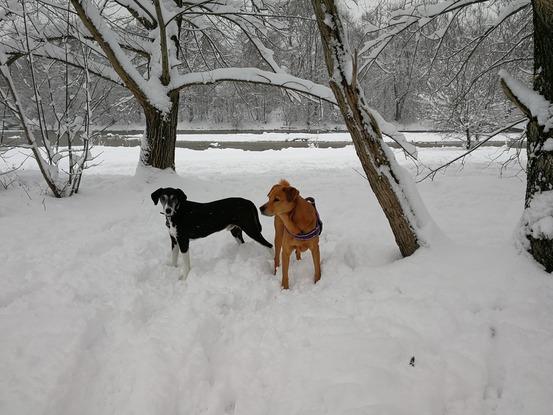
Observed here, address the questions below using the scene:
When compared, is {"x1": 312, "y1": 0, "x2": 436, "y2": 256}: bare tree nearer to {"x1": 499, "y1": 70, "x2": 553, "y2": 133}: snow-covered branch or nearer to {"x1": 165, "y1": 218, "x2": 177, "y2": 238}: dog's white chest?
{"x1": 499, "y1": 70, "x2": 553, "y2": 133}: snow-covered branch

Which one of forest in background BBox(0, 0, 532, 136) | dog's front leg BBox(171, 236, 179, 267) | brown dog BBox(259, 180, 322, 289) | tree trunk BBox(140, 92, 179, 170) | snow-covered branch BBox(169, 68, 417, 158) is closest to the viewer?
brown dog BBox(259, 180, 322, 289)

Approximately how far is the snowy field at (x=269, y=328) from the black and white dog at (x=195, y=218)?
380 millimetres

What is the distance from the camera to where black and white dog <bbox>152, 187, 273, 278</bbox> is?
388 cm

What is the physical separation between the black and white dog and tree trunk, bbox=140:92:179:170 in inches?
149

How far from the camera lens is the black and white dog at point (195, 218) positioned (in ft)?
12.7

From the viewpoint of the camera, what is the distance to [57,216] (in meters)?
5.30

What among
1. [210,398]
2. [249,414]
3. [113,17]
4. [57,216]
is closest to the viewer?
[249,414]

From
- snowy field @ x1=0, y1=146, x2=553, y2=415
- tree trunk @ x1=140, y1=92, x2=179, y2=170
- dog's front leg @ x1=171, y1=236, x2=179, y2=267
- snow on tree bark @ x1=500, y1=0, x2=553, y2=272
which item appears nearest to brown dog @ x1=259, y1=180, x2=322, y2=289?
snowy field @ x1=0, y1=146, x2=553, y2=415

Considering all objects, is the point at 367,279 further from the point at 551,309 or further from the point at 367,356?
the point at 551,309

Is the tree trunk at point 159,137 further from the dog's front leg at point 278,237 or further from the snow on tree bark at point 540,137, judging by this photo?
the snow on tree bark at point 540,137

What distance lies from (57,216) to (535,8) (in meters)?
6.69

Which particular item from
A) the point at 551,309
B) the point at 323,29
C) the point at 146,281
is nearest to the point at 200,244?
the point at 146,281

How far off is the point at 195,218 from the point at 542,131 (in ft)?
12.0

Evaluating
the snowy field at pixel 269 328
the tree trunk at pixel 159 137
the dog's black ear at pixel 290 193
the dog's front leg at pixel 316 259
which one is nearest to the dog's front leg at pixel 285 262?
the snowy field at pixel 269 328
